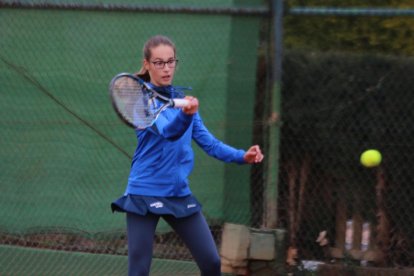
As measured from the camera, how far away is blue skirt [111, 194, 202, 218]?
4262 mm

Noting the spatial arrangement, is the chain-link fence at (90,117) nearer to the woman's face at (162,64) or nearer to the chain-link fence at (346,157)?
the chain-link fence at (346,157)

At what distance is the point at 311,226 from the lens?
245 inches

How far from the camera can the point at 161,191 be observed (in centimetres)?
432

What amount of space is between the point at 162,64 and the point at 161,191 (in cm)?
67

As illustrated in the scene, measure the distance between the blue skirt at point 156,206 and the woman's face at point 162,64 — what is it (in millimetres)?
617

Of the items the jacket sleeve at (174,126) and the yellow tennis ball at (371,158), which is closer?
the jacket sleeve at (174,126)

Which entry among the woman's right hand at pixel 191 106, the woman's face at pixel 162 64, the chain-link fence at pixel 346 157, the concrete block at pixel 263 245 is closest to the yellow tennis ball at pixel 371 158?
the chain-link fence at pixel 346 157

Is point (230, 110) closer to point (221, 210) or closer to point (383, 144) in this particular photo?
point (221, 210)

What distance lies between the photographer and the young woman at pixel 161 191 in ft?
14.0

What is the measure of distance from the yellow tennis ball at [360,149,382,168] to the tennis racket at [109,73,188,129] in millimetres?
2273

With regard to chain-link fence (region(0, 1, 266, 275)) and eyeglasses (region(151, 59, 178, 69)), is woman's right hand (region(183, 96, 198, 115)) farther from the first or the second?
chain-link fence (region(0, 1, 266, 275))

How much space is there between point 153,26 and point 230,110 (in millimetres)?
862

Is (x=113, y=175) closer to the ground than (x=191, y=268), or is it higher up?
higher up

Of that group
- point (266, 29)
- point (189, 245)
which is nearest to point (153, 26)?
point (266, 29)
